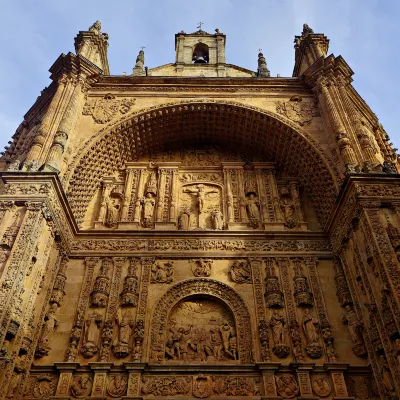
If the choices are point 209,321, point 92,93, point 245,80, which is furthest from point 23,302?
point 245,80

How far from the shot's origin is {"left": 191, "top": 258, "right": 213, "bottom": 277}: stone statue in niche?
30.8ft

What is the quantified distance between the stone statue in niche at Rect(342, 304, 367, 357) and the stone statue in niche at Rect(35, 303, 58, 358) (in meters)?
5.67

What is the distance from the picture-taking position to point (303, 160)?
11.2 meters

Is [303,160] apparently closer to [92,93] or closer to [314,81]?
[314,81]

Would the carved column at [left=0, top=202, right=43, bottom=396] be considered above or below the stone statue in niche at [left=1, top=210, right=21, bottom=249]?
below

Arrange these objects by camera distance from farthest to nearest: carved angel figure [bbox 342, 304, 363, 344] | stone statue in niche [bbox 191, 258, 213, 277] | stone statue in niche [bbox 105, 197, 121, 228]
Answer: stone statue in niche [bbox 105, 197, 121, 228]
stone statue in niche [bbox 191, 258, 213, 277]
carved angel figure [bbox 342, 304, 363, 344]

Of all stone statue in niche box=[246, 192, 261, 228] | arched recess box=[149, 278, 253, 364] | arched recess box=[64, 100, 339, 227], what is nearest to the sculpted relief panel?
stone statue in niche box=[246, 192, 261, 228]

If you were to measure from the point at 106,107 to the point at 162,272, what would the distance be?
5.11 m

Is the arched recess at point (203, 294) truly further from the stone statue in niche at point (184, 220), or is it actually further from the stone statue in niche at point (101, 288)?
the stone statue in niche at point (184, 220)

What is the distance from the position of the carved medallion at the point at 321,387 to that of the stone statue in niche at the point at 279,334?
0.68m

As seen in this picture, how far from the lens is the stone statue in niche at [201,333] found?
27.2 feet

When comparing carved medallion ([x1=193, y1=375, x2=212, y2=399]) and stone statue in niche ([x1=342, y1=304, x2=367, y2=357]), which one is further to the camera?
stone statue in niche ([x1=342, y1=304, x2=367, y2=357])

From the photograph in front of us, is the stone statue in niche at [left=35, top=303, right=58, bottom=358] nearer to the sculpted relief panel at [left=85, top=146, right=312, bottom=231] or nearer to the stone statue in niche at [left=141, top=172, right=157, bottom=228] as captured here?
the sculpted relief panel at [left=85, top=146, right=312, bottom=231]

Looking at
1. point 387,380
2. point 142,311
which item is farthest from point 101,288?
point 387,380
